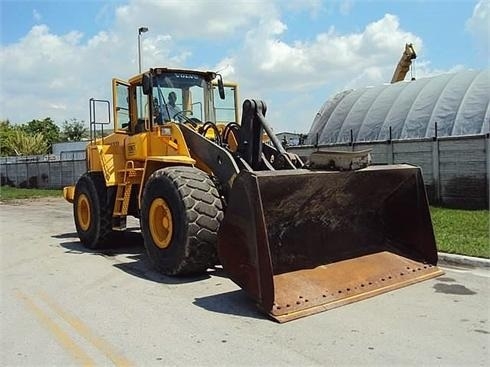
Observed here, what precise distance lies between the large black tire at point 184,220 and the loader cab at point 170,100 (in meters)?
1.79

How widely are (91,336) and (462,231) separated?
23.9ft

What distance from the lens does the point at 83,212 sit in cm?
1022

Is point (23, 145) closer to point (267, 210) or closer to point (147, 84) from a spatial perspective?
point (147, 84)

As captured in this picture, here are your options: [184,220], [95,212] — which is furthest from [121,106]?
[184,220]

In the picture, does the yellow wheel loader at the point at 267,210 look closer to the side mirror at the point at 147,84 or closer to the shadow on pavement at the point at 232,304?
the side mirror at the point at 147,84

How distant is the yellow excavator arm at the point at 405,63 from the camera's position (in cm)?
3425

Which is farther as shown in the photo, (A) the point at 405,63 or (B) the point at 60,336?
(A) the point at 405,63

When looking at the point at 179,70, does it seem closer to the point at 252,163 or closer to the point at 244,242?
the point at 252,163

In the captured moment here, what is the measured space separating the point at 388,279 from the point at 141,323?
2.89 metres

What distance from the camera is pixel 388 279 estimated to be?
6.34 m

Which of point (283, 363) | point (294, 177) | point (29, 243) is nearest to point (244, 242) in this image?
point (294, 177)

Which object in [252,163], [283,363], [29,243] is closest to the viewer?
[283,363]

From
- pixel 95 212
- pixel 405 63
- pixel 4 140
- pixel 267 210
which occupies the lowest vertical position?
pixel 95 212

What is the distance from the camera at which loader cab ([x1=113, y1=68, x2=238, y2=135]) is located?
28.2 feet
